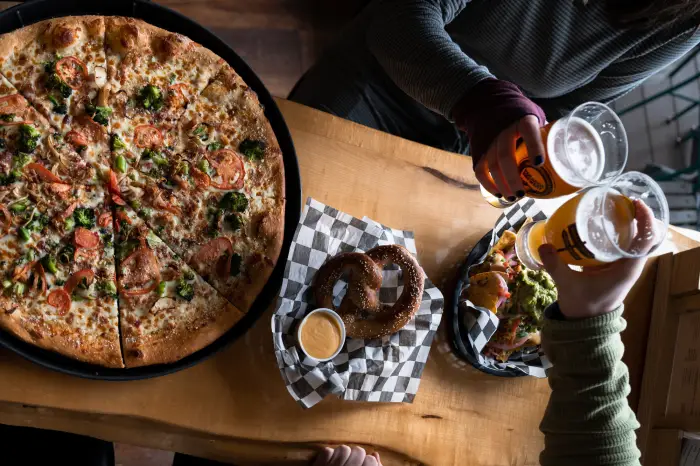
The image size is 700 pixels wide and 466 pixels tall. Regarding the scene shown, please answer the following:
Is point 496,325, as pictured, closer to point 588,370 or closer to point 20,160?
point 588,370

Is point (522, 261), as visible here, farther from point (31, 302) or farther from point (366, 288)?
point (31, 302)

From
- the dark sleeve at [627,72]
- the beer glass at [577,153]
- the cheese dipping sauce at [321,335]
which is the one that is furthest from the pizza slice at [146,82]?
the dark sleeve at [627,72]

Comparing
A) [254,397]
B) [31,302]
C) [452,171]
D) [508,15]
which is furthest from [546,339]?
[31,302]

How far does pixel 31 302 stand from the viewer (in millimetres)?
1652

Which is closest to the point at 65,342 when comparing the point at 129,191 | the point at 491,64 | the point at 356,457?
the point at 129,191

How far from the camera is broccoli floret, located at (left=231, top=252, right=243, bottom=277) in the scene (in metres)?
1.81

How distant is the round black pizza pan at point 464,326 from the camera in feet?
6.12

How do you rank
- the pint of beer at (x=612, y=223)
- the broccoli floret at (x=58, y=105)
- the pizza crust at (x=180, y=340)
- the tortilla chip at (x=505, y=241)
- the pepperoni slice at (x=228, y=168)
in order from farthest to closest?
the tortilla chip at (x=505, y=241) → the pepperoni slice at (x=228, y=168) → the broccoli floret at (x=58, y=105) → the pizza crust at (x=180, y=340) → the pint of beer at (x=612, y=223)

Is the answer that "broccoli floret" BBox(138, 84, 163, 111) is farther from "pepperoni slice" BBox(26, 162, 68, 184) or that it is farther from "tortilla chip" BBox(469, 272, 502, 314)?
"tortilla chip" BBox(469, 272, 502, 314)

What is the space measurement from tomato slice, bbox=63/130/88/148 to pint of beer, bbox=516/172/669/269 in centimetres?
151

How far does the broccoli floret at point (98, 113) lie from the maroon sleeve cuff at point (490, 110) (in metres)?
1.12

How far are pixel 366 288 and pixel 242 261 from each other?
42cm

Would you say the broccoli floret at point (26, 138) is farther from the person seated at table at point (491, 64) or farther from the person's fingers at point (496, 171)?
the person's fingers at point (496, 171)

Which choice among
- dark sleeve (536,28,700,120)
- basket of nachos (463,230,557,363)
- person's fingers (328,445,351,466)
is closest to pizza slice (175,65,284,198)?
basket of nachos (463,230,557,363)
